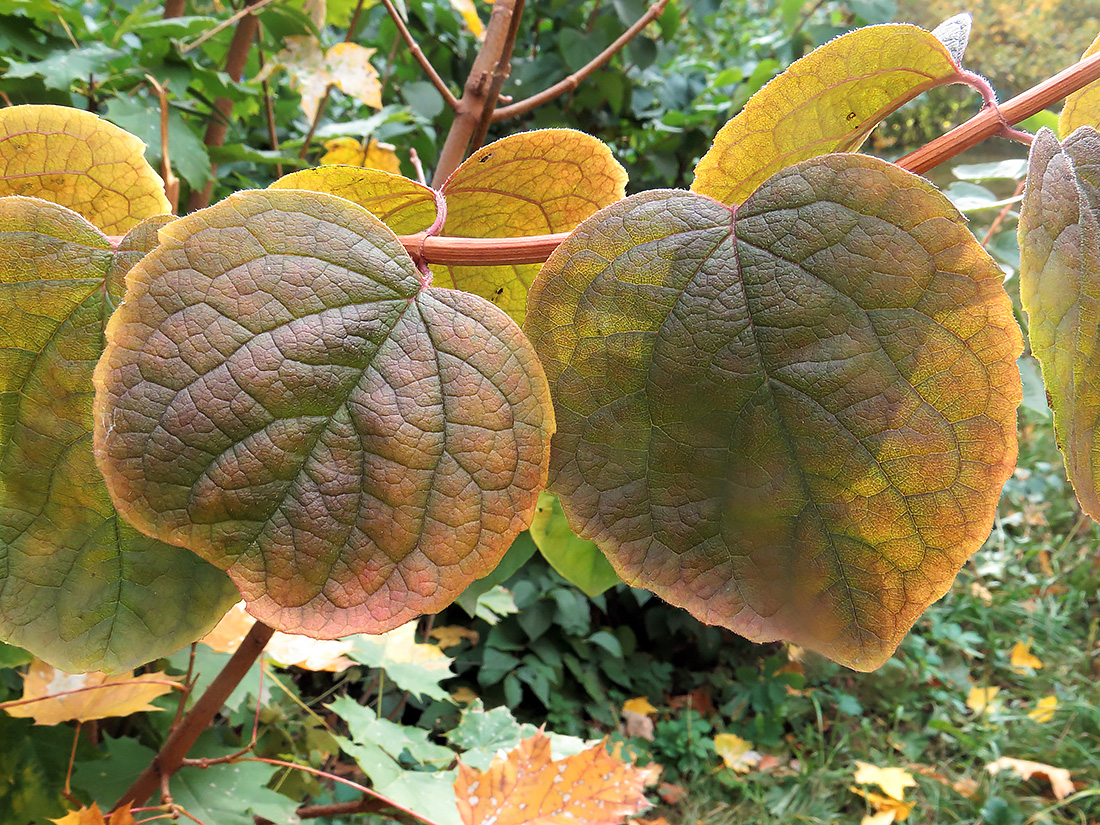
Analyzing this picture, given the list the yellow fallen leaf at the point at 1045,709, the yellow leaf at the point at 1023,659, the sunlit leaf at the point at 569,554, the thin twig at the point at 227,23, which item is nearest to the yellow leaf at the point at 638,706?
the yellow fallen leaf at the point at 1045,709

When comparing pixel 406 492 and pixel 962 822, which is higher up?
pixel 406 492

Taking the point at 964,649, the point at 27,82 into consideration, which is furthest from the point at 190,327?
the point at 964,649

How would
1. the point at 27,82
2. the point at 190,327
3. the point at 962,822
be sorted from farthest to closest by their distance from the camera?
the point at 962,822 → the point at 27,82 → the point at 190,327

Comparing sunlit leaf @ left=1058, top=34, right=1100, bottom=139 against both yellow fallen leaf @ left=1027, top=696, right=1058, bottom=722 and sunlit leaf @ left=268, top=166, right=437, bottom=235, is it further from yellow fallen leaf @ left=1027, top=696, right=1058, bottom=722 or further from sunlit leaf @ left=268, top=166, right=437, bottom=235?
yellow fallen leaf @ left=1027, top=696, right=1058, bottom=722

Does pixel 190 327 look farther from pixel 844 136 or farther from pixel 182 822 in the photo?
pixel 182 822

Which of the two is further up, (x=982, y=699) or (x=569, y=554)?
(x=569, y=554)

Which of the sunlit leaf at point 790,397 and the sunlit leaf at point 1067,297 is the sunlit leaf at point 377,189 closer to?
the sunlit leaf at point 790,397

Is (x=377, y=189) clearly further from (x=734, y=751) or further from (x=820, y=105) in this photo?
(x=734, y=751)

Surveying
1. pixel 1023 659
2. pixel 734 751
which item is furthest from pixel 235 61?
pixel 1023 659

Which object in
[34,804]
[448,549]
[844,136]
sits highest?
[844,136]
